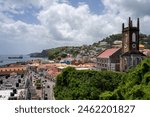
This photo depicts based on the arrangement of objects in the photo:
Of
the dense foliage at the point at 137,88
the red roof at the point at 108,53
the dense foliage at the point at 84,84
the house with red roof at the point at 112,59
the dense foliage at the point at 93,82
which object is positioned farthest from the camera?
the red roof at the point at 108,53

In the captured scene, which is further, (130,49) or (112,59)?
(112,59)

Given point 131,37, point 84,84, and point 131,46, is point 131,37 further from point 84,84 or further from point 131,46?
point 84,84

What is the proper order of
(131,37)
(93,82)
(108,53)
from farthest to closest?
(108,53) < (131,37) < (93,82)

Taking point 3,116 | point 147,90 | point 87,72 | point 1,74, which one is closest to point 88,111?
point 3,116

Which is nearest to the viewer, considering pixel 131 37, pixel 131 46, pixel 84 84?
pixel 84 84

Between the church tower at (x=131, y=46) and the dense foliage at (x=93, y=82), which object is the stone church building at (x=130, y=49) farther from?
the dense foliage at (x=93, y=82)

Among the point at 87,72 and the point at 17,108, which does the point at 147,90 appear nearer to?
the point at 17,108

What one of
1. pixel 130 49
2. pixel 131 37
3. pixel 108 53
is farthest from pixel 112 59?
pixel 131 37

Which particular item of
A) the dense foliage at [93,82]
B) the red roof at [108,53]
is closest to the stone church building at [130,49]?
the red roof at [108,53]
